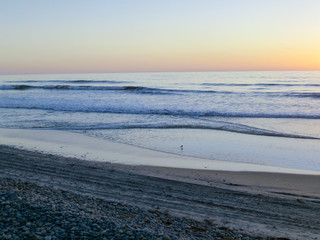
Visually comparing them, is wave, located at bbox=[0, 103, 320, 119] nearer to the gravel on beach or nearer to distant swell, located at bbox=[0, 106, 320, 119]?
distant swell, located at bbox=[0, 106, 320, 119]

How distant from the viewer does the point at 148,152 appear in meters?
11.5

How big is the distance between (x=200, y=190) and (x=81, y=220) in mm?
3464

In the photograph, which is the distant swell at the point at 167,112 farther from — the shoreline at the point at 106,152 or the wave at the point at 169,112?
the shoreline at the point at 106,152

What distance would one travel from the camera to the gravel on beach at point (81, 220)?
436 cm

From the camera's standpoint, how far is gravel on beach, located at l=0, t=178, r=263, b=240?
4.36m

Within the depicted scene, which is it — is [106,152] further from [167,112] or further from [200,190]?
[167,112]

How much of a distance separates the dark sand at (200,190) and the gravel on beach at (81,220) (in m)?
0.36

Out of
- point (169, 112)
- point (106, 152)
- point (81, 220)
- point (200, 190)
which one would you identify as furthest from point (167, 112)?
point (81, 220)

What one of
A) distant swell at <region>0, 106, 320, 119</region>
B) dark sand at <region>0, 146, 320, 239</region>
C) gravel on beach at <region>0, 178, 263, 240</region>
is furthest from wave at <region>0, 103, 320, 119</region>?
gravel on beach at <region>0, 178, 263, 240</region>

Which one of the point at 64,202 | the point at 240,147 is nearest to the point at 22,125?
the point at 240,147

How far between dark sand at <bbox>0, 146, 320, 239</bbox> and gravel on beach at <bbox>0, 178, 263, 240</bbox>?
361 mm

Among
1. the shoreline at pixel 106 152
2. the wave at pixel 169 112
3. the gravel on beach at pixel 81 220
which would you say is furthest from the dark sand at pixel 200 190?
the wave at pixel 169 112

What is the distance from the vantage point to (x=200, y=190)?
7.45 meters

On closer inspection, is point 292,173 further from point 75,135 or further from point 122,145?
point 75,135
